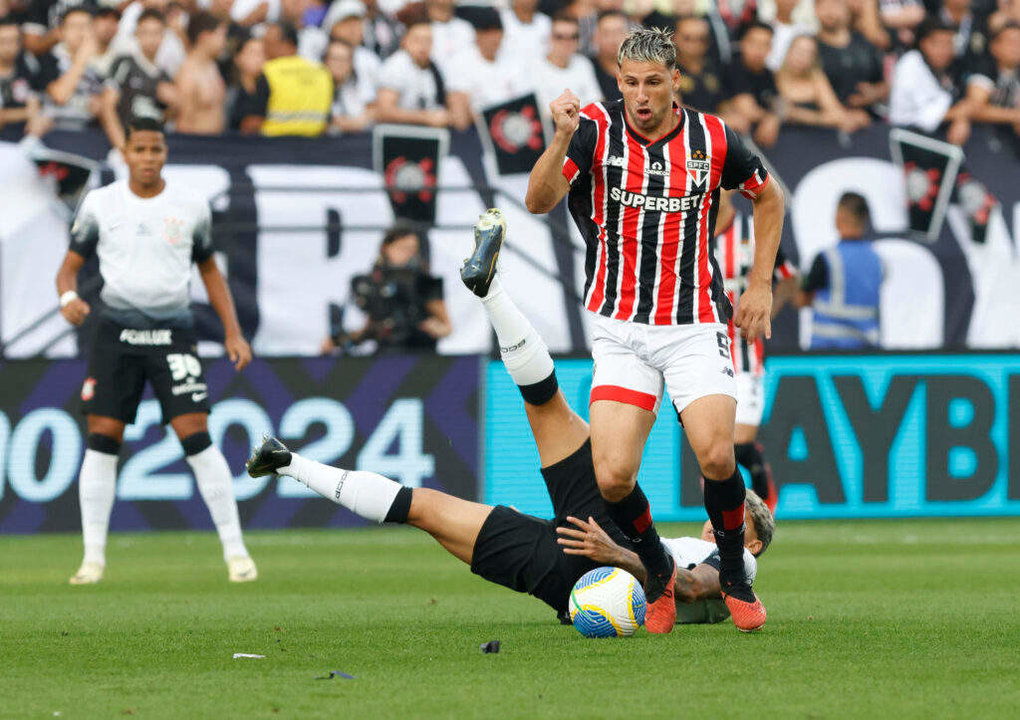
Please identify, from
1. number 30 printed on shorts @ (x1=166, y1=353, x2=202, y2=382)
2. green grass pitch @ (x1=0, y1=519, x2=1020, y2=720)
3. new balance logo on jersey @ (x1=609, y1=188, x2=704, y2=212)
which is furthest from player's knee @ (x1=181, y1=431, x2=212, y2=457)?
new balance logo on jersey @ (x1=609, y1=188, x2=704, y2=212)

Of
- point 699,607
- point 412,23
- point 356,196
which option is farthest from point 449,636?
point 412,23

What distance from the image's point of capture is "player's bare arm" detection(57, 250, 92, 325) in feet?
28.8

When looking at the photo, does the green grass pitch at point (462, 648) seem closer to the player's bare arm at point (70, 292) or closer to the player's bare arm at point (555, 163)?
the player's bare arm at point (70, 292)

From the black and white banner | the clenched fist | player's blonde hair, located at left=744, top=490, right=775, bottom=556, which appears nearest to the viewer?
the clenched fist

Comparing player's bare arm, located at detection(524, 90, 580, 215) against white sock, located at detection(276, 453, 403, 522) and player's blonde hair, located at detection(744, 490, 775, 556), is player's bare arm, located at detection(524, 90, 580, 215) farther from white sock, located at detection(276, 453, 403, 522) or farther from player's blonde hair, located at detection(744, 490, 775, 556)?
player's blonde hair, located at detection(744, 490, 775, 556)

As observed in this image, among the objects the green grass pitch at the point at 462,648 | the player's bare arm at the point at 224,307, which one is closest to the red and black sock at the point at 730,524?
the green grass pitch at the point at 462,648

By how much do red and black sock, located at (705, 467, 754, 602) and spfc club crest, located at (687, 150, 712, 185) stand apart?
1.16 metres

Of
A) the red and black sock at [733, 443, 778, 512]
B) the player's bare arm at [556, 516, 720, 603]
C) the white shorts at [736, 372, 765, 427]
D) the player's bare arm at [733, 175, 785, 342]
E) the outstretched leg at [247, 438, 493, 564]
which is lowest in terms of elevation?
the red and black sock at [733, 443, 778, 512]

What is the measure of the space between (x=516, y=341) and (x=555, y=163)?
0.91 metres

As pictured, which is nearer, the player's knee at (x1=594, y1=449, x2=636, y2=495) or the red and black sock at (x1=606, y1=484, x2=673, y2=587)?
the player's knee at (x1=594, y1=449, x2=636, y2=495)

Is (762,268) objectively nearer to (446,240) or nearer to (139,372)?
(139,372)

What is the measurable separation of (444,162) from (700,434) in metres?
8.13

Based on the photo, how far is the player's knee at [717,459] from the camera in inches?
253

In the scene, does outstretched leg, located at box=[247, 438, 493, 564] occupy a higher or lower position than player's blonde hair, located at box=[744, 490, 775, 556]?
higher
